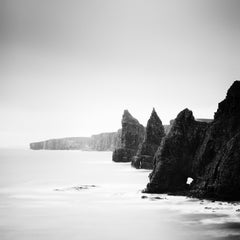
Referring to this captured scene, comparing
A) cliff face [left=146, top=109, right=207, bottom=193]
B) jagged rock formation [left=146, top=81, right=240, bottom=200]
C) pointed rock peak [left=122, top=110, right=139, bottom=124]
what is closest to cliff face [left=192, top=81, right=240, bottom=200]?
jagged rock formation [left=146, top=81, right=240, bottom=200]

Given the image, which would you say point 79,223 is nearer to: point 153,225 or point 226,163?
point 153,225

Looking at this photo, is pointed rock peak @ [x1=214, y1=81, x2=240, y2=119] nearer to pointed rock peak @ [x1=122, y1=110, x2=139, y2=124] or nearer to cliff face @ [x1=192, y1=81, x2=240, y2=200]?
cliff face @ [x1=192, y1=81, x2=240, y2=200]

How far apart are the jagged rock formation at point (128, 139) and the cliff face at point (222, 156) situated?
7651 centimetres

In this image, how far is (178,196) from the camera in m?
30.9

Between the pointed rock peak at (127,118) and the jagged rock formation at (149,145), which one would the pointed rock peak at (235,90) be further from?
the pointed rock peak at (127,118)

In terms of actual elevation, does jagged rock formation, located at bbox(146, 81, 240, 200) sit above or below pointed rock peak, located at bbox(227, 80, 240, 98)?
below

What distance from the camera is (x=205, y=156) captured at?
3191cm

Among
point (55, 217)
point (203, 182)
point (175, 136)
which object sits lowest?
point (55, 217)

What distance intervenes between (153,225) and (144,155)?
2286 inches

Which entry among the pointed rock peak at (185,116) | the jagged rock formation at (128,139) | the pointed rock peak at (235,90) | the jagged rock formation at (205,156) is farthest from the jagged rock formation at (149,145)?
the pointed rock peak at (235,90)

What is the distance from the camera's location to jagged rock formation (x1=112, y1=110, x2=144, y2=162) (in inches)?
4298

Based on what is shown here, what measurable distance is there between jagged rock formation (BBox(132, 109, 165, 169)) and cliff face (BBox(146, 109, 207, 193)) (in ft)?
136

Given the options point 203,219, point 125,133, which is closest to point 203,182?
point 203,219

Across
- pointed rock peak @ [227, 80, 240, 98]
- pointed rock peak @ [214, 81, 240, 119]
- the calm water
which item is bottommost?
the calm water
